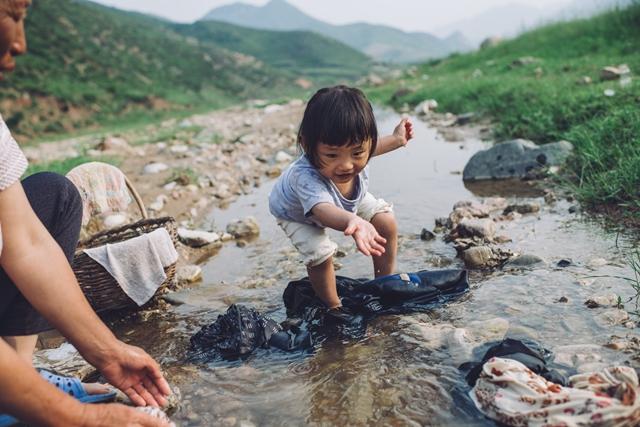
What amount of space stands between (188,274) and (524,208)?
8.63 ft

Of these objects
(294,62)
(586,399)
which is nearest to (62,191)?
(586,399)

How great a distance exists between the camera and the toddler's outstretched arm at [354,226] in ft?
6.86

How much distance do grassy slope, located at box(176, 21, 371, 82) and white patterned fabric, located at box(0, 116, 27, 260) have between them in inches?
2047

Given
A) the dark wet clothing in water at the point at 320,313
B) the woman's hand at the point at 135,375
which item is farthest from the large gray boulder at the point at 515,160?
the woman's hand at the point at 135,375

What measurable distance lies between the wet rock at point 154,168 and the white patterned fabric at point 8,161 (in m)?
5.63

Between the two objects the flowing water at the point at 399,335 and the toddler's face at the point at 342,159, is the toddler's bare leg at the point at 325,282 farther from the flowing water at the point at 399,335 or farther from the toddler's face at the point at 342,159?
the toddler's face at the point at 342,159

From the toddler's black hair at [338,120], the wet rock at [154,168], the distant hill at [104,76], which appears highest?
the distant hill at [104,76]

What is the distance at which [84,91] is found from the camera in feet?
74.6

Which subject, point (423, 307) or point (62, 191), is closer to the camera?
point (62, 191)

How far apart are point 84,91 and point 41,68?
9.22 ft

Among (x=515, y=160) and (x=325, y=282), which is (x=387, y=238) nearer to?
(x=325, y=282)

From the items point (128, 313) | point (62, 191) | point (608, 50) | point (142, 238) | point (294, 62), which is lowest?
point (128, 313)

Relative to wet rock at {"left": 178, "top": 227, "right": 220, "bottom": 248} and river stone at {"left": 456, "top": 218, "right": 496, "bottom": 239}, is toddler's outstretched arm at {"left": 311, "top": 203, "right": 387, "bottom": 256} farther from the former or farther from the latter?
wet rock at {"left": 178, "top": 227, "right": 220, "bottom": 248}

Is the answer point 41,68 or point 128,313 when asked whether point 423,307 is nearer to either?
point 128,313
